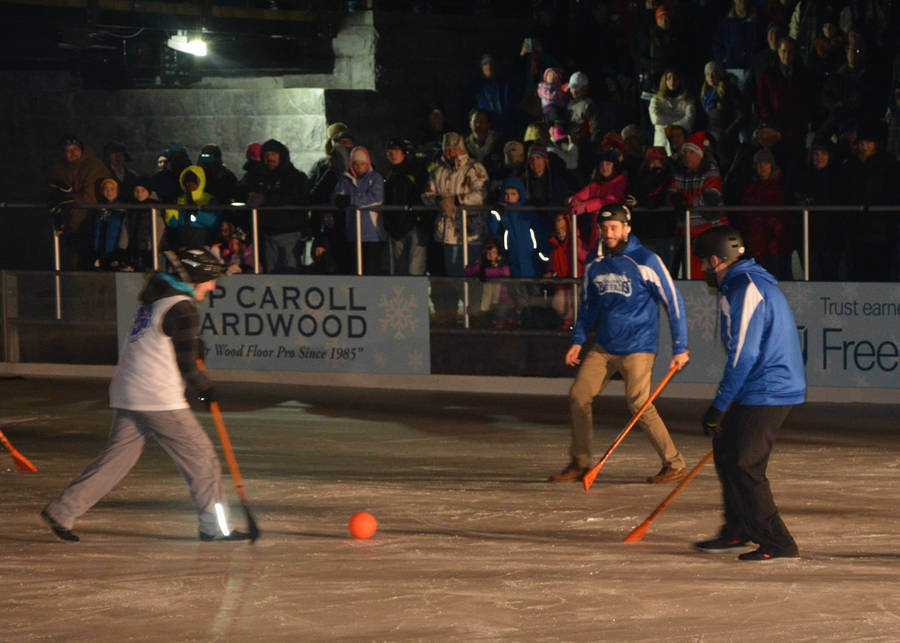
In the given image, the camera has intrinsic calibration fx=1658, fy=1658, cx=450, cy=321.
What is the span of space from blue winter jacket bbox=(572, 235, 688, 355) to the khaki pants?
8cm

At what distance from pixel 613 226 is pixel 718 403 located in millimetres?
2570

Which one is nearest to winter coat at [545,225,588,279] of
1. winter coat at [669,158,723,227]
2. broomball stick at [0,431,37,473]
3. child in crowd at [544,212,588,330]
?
child in crowd at [544,212,588,330]

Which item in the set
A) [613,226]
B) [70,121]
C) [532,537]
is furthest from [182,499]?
[70,121]

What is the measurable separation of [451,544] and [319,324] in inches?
280

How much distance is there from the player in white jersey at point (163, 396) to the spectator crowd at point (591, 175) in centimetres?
624

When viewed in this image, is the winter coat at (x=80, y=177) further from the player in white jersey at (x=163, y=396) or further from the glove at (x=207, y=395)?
the glove at (x=207, y=395)

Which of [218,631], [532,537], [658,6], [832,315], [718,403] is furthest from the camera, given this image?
[658,6]

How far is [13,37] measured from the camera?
2028 centimetres

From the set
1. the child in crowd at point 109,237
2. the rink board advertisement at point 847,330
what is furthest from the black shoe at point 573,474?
the child in crowd at point 109,237

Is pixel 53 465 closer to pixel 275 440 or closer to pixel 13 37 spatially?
pixel 275 440

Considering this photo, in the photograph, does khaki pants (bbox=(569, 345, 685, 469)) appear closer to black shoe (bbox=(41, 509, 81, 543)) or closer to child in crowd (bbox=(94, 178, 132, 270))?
black shoe (bbox=(41, 509, 81, 543))

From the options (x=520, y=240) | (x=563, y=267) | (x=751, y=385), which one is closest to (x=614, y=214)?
(x=751, y=385)

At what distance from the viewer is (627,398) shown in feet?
36.1

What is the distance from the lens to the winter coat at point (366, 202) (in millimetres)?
16156
